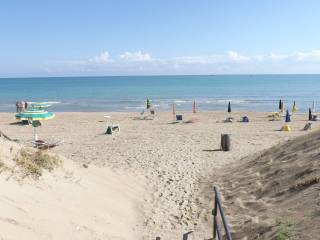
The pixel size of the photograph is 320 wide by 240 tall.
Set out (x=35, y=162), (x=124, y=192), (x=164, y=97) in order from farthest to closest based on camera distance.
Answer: (x=164, y=97), (x=124, y=192), (x=35, y=162)

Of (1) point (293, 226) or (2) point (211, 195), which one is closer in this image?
(1) point (293, 226)

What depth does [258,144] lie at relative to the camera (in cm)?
1803

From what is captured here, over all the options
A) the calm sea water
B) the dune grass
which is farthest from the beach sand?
the calm sea water

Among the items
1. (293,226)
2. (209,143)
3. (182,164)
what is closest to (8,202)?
(293,226)

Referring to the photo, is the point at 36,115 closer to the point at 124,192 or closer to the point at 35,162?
the point at 124,192

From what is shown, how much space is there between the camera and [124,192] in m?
9.86

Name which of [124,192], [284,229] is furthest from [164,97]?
[284,229]

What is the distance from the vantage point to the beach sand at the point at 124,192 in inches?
260

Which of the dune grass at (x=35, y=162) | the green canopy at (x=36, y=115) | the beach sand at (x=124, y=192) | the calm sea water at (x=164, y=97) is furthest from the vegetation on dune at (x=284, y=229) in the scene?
the calm sea water at (x=164, y=97)

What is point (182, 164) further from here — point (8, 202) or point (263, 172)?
point (8, 202)

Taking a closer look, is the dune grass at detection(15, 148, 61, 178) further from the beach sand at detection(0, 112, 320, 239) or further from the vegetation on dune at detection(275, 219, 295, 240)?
the vegetation on dune at detection(275, 219, 295, 240)

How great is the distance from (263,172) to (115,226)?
4743 mm

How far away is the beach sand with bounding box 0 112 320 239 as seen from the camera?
6.61 meters

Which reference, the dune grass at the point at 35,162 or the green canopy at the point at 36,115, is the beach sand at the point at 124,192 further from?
the green canopy at the point at 36,115
